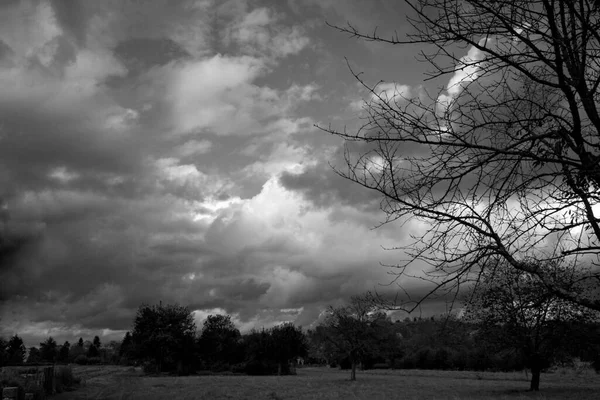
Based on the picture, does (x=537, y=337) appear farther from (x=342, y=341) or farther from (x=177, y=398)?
(x=342, y=341)

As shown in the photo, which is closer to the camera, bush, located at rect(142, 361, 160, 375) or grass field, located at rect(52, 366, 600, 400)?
grass field, located at rect(52, 366, 600, 400)

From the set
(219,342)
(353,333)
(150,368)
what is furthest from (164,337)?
(353,333)

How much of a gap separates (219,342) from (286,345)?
13.4 metres

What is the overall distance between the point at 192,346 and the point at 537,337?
58.4 m

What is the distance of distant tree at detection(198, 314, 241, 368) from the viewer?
82812 millimetres

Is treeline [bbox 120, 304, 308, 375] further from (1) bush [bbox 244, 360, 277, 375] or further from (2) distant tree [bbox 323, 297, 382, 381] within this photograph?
(2) distant tree [bbox 323, 297, 382, 381]

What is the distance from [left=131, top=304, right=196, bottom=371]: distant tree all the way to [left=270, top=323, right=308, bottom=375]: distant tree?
47.4 feet

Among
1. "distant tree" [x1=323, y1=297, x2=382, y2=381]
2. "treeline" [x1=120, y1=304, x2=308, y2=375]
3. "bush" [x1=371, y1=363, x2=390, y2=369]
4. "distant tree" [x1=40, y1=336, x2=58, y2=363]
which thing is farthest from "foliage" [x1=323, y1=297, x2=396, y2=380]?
"distant tree" [x1=40, y1=336, x2=58, y2=363]

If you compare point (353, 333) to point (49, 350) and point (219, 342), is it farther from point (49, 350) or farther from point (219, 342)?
point (49, 350)

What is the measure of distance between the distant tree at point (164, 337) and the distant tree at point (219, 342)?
15.9 feet

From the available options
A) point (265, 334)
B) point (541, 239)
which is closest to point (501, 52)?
point (541, 239)

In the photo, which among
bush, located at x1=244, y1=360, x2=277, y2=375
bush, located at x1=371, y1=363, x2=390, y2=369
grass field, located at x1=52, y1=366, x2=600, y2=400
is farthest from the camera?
bush, located at x1=371, y1=363, x2=390, y2=369

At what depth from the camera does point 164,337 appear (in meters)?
73.2

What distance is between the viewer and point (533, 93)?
14.2 feet
